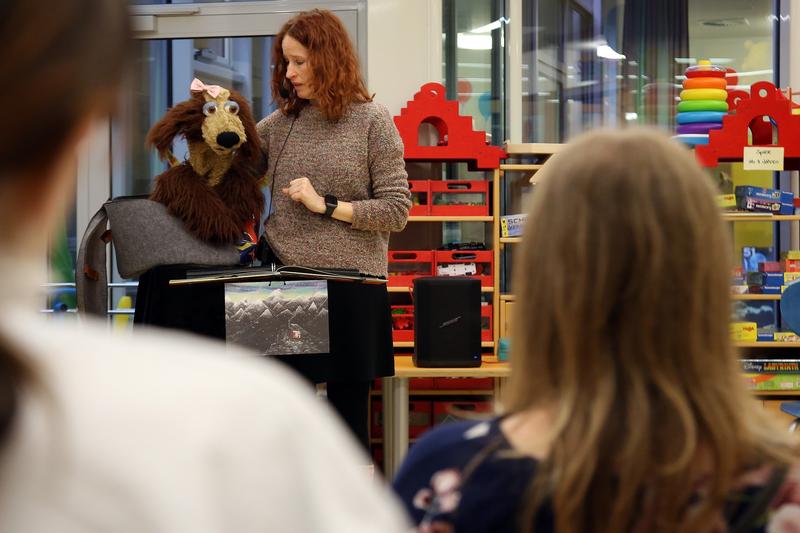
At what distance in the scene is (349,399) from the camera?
2.72 meters

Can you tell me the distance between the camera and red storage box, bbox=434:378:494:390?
13.7 feet

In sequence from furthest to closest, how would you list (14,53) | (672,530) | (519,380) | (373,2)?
(373,2) < (519,380) < (672,530) < (14,53)

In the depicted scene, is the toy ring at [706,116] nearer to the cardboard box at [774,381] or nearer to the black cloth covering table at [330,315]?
the cardboard box at [774,381]

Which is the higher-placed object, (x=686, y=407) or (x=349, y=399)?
(x=686, y=407)

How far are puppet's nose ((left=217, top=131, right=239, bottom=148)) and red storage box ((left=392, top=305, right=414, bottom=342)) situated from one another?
1.44 meters

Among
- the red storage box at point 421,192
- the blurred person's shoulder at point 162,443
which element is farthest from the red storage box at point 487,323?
the blurred person's shoulder at point 162,443

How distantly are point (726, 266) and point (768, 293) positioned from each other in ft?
11.2

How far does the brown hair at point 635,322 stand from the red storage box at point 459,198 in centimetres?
313

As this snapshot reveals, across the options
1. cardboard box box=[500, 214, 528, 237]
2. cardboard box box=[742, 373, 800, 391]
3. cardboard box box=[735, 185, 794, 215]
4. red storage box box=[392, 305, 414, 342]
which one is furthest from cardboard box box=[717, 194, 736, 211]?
red storage box box=[392, 305, 414, 342]

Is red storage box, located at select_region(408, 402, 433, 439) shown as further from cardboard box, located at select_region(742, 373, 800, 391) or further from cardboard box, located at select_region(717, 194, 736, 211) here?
cardboard box, located at select_region(717, 194, 736, 211)

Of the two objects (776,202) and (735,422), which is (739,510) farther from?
(776,202)

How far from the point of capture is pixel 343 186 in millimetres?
2734


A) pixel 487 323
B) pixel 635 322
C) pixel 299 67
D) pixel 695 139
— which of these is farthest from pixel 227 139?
pixel 695 139

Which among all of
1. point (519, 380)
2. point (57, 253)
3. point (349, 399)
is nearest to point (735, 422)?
point (519, 380)
